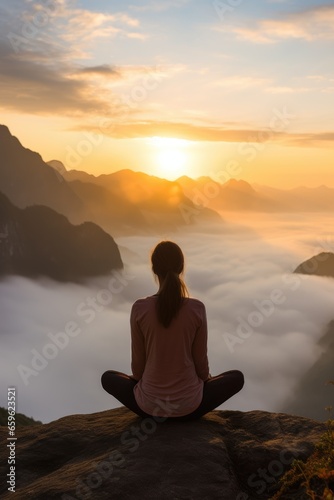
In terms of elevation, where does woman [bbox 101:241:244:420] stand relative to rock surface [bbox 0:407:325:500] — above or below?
above

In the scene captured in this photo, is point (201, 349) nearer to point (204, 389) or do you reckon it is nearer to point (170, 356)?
point (170, 356)

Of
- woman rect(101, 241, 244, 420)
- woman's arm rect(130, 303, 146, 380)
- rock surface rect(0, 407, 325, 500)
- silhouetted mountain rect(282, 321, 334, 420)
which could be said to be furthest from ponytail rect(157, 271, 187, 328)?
silhouetted mountain rect(282, 321, 334, 420)

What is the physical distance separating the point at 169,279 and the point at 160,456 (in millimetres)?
2158

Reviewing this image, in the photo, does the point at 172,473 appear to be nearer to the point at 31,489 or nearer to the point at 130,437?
the point at 130,437

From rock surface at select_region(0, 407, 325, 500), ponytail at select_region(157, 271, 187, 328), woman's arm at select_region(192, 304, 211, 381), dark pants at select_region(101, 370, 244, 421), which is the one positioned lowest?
rock surface at select_region(0, 407, 325, 500)

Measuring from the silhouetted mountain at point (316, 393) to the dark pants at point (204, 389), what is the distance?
138997 millimetres

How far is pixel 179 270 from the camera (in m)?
6.42

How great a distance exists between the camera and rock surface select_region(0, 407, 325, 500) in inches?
211

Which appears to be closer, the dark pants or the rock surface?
the rock surface

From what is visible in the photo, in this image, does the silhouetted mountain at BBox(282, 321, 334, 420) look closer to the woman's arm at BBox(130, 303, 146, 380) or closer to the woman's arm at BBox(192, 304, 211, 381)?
the woman's arm at BBox(192, 304, 211, 381)

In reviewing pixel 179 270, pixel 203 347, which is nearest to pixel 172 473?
pixel 203 347

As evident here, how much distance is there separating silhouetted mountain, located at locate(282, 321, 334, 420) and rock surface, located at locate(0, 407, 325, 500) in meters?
139

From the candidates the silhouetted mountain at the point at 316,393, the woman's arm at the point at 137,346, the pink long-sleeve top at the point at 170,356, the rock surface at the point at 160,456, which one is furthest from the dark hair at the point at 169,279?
the silhouetted mountain at the point at 316,393

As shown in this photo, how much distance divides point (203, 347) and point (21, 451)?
3.13 meters
